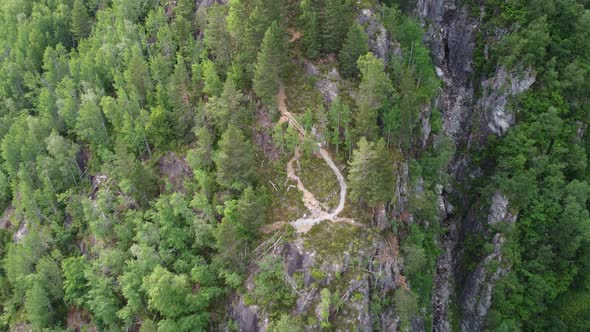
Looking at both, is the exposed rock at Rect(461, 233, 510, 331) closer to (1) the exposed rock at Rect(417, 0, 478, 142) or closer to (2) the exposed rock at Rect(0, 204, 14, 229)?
(1) the exposed rock at Rect(417, 0, 478, 142)

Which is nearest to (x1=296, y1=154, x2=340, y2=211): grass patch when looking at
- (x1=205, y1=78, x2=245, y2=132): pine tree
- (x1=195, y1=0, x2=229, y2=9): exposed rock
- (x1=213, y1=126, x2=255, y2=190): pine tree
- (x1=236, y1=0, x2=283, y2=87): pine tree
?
(x1=213, y1=126, x2=255, y2=190): pine tree

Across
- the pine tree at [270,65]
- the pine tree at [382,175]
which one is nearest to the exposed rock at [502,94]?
the pine tree at [382,175]

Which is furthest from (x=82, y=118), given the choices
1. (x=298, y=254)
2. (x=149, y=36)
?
(x=298, y=254)

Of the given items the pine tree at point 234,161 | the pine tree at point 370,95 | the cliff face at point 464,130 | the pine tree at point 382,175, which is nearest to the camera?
the pine tree at point 382,175

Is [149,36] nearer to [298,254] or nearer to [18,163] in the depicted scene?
[18,163]

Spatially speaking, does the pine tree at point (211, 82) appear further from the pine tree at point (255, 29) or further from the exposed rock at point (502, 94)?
the exposed rock at point (502, 94)

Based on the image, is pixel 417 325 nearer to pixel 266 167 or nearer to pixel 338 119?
pixel 266 167

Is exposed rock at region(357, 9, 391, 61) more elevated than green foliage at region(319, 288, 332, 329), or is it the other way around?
exposed rock at region(357, 9, 391, 61)
